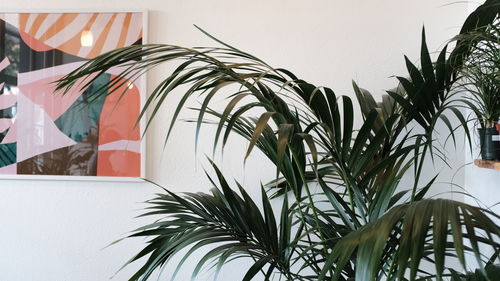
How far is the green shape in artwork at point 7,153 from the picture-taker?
6.48ft

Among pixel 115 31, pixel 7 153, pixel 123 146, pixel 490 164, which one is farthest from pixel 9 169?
pixel 490 164

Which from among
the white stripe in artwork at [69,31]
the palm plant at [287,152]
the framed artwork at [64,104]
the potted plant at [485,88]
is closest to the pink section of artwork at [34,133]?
the framed artwork at [64,104]

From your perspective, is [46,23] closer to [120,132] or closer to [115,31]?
[115,31]

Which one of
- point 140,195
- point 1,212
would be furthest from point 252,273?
point 1,212

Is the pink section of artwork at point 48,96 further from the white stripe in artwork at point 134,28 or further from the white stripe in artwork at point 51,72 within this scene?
the white stripe in artwork at point 134,28

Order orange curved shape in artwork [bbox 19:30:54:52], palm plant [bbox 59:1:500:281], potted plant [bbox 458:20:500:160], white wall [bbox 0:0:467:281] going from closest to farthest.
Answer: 1. palm plant [bbox 59:1:500:281]
2. potted plant [bbox 458:20:500:160]
3. white wall [bbox 0:0:467:281]
4. orange curved shape in artwork [bbox 19:30:54:52]

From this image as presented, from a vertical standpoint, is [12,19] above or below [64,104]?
above

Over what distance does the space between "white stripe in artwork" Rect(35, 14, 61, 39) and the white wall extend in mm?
36

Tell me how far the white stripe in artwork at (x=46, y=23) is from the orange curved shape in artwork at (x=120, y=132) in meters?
0.40

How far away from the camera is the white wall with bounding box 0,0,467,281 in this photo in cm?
186

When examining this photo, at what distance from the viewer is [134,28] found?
75.7 inches

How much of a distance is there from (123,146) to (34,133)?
15.2 inches

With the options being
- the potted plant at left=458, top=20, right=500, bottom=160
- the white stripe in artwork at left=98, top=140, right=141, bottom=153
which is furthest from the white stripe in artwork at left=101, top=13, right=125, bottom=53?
the potted plant at left=458, top=20, right=500, bottom=160

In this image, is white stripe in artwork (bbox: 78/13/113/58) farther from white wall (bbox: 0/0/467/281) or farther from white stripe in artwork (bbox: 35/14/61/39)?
white stripe in artwork (bbox: 35/14/61/39)
